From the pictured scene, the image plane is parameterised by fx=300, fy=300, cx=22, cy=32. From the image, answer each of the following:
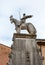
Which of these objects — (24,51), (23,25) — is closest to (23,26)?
(23,25)

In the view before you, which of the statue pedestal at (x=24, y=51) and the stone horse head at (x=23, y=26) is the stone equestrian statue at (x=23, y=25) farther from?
the statue pedestal at (x=24, y=51)

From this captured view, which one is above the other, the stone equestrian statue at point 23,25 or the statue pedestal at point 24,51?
the stone equestrian statue at point 23,25

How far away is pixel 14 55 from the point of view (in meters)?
13.9

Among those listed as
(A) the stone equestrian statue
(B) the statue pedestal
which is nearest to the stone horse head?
(A) the stone equestrian statue

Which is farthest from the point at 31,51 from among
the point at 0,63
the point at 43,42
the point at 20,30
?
the point at 0,63

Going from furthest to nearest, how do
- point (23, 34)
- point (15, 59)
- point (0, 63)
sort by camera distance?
point (0, 63) → point (23, 34) → point (15, 59)

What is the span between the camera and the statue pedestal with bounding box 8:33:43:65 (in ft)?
45.3

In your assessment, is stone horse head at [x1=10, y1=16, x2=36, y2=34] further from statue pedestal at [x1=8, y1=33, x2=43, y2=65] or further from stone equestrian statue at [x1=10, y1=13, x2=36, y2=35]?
statue pedestal at [x1=8, y1=33, x2=43, y2=65]

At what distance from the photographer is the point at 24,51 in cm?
1409

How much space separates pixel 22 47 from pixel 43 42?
474 inches

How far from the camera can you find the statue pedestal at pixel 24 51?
45.3 feet

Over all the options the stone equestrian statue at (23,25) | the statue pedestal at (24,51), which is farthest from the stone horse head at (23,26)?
the statue pedestal at (24,51)

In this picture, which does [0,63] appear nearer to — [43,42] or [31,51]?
[43,42]

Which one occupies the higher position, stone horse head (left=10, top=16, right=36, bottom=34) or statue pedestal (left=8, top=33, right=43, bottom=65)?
stone horse head (left=10, top=16, right=36, bottom=34)
